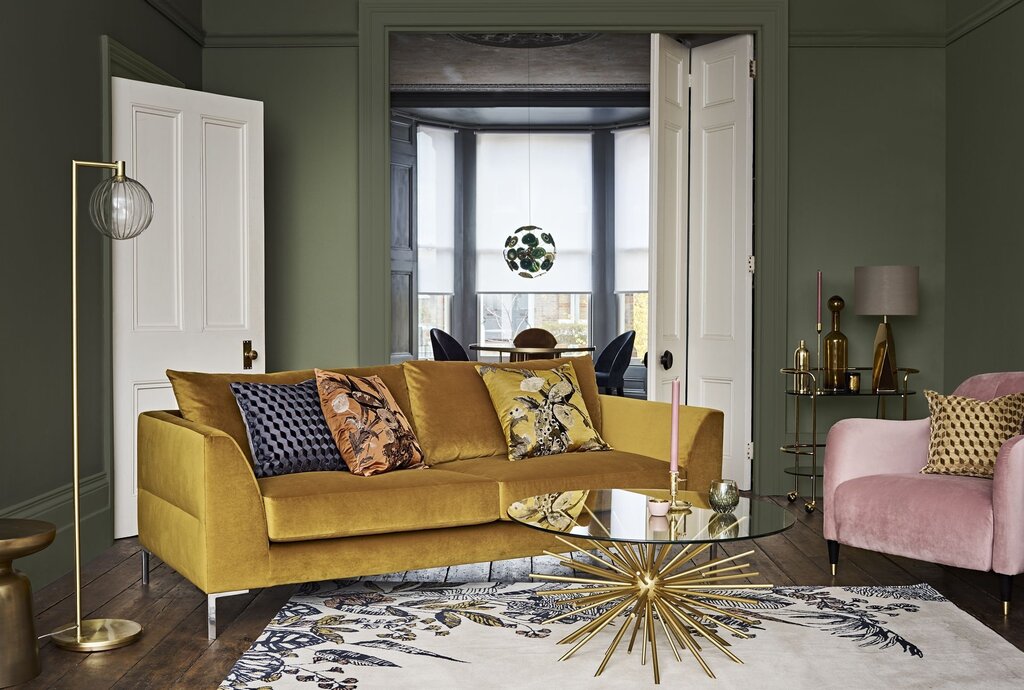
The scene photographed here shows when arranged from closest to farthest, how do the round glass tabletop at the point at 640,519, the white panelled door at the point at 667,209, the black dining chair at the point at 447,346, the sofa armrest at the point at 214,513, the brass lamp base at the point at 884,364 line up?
the round glass tabletop at the point at 640,519 < the sofa armrest at the point at 214,513 < the brass lamp base at the point at 884,364 < the white panelled door at the point at 667,209 < the black dining chair at the point at 447,346

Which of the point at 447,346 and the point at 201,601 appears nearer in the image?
the point at 201,601

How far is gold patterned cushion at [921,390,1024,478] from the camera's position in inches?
152

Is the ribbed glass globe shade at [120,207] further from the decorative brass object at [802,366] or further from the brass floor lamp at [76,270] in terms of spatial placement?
the decorative brass object at [802,366]

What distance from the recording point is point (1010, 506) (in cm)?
342

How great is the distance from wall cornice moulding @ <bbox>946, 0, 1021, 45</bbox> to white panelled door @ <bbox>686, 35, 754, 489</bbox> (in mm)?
1185

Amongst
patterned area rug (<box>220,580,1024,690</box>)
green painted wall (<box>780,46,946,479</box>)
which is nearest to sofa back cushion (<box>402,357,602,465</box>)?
patterned area rug (<box>220,580,1024,690</box>)

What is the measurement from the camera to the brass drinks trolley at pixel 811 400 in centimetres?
547

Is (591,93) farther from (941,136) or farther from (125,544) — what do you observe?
(125,544)

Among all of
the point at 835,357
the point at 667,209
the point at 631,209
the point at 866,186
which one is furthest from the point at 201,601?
the point at 631,209

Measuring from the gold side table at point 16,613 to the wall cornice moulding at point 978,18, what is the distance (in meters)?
5.23

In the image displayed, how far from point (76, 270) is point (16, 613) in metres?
1.10

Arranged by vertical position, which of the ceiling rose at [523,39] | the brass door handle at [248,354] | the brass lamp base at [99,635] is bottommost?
the brass lamp base at [99,635]

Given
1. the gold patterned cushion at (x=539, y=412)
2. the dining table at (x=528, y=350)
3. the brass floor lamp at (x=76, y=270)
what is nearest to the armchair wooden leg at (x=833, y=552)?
the gold patterned cushion at (x=539, y=412)

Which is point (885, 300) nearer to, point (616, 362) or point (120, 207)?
point (616, 362)
